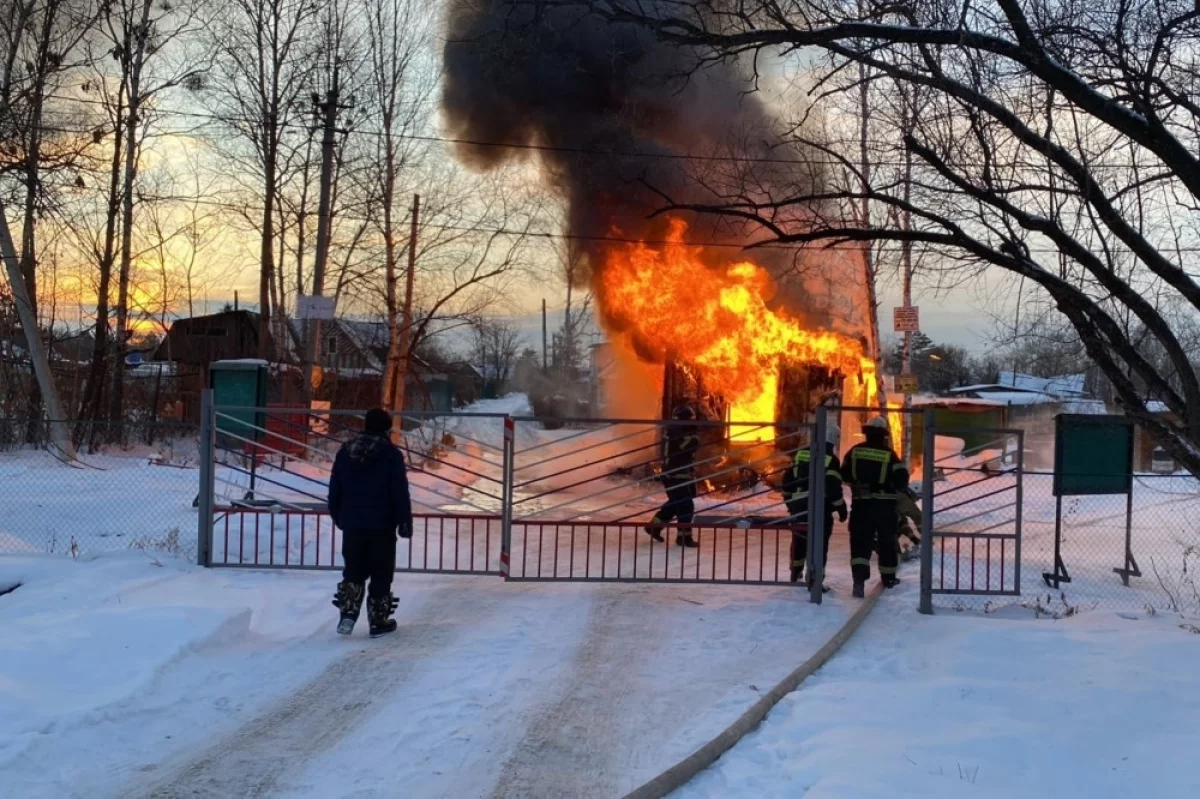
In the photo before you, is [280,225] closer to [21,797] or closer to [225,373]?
[225,373]

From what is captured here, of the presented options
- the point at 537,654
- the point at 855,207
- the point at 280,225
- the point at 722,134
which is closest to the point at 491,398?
the point at 280,225

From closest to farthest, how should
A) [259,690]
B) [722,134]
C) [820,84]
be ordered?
[259,690] → [820,84] → [722,134]

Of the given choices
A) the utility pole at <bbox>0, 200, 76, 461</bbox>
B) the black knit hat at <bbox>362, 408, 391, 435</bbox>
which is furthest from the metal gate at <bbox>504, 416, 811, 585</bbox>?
the utility pole at <bbox>0, 200, 76, 461</bbox>

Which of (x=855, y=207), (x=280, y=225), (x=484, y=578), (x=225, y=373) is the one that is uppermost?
(x=280, y=225)

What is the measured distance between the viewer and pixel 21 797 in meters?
3.80

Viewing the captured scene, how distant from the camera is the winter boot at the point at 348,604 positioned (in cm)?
664

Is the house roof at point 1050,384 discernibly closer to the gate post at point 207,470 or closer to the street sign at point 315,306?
the street sign at point 315,306

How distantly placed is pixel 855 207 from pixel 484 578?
21.3ft

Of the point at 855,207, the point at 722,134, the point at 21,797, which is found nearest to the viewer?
the point at 21,797

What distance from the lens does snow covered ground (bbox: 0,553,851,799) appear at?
4207 millimetres

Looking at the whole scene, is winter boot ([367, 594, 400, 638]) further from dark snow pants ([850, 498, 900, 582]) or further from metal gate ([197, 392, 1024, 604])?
dark snow pants ([850, 498, 900, 582])

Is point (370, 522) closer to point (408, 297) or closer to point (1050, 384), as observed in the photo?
point (408, 297)

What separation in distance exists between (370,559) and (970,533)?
5.27 meters

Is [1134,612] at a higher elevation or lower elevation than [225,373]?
lower
